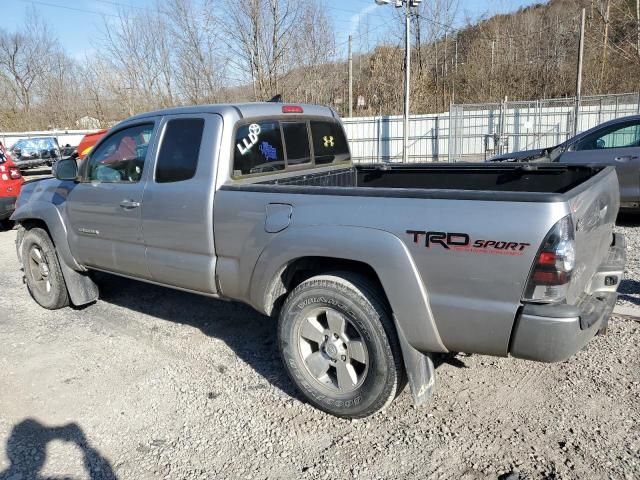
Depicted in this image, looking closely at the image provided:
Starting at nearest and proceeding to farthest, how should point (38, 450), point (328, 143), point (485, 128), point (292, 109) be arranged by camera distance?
point (38, 450), point (292, 109), point (328, 143), point (485, 128)

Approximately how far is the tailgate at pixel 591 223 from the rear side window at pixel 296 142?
2.21m

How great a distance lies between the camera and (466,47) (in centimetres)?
3741

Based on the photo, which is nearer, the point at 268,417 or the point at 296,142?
the point at 268,417

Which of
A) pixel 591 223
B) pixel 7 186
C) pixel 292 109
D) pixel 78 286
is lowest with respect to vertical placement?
pixel 78 286

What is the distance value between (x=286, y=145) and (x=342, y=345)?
180 cm

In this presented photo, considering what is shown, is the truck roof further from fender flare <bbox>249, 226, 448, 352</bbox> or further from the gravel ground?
the gravel ground

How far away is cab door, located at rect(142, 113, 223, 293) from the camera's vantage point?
360cm

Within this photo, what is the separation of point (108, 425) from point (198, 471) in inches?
32.6

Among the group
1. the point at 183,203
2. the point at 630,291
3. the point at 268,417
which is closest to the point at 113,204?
the point at 183,203

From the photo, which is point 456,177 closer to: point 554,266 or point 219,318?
point 554,266

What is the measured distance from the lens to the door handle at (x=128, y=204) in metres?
4.05

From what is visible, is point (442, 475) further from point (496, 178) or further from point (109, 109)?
point (109, 109)

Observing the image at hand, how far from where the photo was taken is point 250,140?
150 inches

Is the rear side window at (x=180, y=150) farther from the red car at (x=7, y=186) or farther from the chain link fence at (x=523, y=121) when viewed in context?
the chain link fence at (x=523, y=121)
